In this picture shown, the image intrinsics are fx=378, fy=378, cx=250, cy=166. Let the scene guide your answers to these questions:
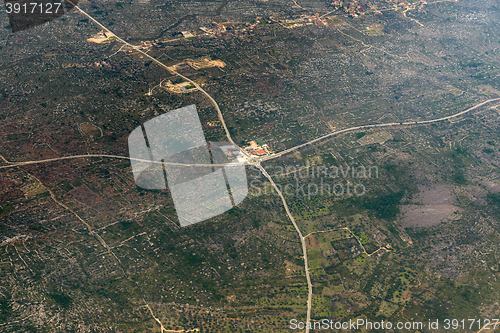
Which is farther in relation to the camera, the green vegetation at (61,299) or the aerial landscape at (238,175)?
the aerial landscape at (238,175)

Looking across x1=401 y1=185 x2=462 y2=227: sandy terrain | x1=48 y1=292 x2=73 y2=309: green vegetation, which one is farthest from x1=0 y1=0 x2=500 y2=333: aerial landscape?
x1=401 y1=185 x2=462 y2=227: sandy terrain

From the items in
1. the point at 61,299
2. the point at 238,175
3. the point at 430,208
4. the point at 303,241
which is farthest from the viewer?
the point at 238,175

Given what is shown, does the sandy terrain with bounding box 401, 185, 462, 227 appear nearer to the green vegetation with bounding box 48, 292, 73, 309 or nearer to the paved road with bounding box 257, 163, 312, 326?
the paved road with bounding box 257, 163, 312, 326

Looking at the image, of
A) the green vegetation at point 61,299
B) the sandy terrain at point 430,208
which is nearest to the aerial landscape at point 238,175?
the green vegetation at point 61,299

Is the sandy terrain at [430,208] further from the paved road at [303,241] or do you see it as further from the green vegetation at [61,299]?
the green vegetation at [61,299]

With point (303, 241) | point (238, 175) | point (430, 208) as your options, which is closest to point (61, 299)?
point (238, 175)

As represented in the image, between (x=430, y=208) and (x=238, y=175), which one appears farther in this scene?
(x=238, y=175)

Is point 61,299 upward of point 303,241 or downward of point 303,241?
upward

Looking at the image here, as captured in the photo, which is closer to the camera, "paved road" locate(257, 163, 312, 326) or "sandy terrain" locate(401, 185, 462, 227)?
"paved road" locate(257, 163, 312, 326)

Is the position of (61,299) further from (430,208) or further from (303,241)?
(430,208)
